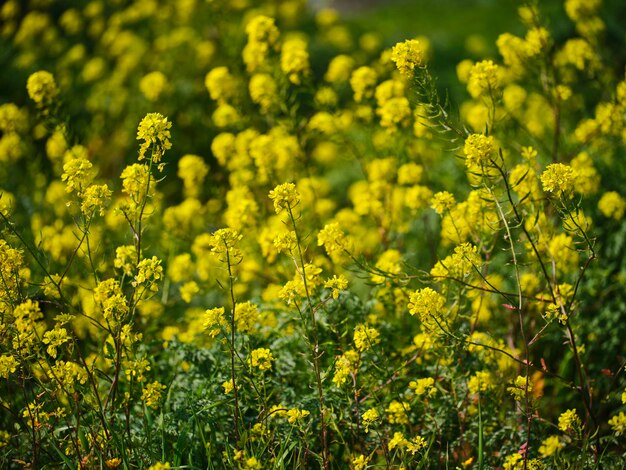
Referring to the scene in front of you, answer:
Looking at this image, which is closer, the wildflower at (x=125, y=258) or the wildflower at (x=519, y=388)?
the wildflower at (x=519, y=388)

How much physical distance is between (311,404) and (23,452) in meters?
1.15

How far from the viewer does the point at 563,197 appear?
2520 millimetres

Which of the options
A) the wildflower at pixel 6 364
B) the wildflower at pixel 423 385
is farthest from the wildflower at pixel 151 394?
the wildflower at pixel 423 385

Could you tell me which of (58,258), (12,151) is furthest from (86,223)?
(12,151)

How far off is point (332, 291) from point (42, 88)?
73.3 inches

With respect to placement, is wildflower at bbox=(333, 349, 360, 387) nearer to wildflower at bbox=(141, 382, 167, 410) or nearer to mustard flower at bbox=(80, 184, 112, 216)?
wildflower at bbox=(141, 382, 167, 410)

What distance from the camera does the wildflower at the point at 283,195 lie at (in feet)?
8.26

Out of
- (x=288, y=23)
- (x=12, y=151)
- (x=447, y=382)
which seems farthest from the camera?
(x=288, y=23)

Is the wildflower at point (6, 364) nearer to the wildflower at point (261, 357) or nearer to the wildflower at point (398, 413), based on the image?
the wildflower at point (261, 357)

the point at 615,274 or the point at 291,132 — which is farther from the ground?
the point at 291,132

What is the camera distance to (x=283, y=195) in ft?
8.32

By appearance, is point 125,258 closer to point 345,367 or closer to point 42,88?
point 345,367

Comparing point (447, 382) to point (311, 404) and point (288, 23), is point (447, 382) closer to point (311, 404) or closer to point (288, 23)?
point (311, 404)

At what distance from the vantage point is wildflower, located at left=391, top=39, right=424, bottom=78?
2611 mm
